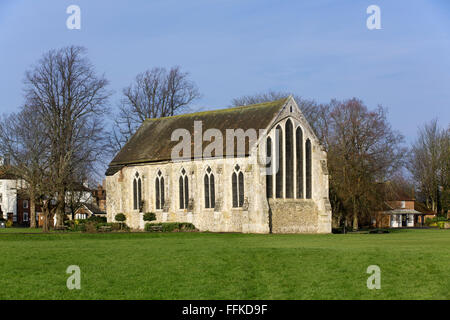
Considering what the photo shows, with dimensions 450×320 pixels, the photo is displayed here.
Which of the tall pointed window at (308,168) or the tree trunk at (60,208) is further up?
the tall pointed window at (308,168)

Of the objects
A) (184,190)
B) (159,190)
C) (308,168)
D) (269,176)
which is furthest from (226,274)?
(159,190)

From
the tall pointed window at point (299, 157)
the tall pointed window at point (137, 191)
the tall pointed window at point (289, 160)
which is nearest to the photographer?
the tall pointed window at point (289, 160)

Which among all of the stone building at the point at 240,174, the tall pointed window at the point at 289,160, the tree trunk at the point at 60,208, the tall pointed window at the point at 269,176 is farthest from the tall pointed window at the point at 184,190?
the tree trunk at the point at 60,208

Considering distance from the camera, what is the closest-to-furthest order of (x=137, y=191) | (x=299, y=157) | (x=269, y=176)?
(x=269, y=176)
(x=299, y=157)
(x=137, y=191)

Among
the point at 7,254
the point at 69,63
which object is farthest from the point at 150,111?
the point at 7,254

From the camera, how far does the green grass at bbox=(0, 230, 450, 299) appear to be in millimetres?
18047

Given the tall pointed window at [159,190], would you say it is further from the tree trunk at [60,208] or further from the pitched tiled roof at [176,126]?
the tree trunk at [60,208]

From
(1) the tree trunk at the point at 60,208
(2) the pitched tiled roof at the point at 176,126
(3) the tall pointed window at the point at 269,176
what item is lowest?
(1) the tree trunk at the point at 60,208

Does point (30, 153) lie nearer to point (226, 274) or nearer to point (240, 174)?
point (240, 174)

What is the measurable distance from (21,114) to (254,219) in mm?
25118

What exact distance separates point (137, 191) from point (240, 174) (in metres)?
12.9

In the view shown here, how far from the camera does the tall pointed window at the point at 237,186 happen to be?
5225cm

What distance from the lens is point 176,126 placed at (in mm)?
61719
